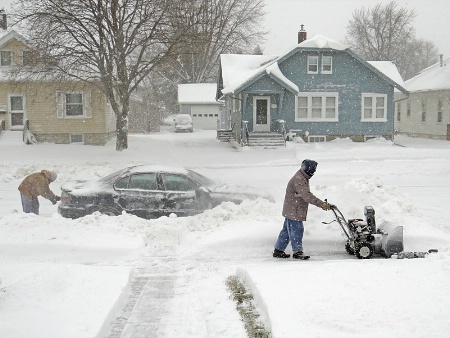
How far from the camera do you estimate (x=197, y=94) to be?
56.8 meters

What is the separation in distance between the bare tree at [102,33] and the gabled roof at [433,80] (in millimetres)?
19181

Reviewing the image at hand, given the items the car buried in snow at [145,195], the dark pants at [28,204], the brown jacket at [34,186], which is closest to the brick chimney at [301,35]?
the car buried in snow at [145,195]

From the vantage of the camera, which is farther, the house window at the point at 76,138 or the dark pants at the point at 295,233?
the house window at the point at 76,138

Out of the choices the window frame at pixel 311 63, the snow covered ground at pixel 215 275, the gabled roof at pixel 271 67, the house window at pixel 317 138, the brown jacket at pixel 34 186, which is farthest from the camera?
the house window at pixel 317 138

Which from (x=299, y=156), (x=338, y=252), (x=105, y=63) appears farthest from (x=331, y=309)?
(x=105, y=63)

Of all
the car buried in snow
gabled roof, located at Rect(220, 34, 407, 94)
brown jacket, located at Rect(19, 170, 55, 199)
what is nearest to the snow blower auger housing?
the car buried in snow

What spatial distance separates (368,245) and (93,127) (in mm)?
25633

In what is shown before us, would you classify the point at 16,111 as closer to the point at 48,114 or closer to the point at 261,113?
the point at 48,114

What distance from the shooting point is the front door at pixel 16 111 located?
32.5m

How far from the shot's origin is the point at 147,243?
32.9ft

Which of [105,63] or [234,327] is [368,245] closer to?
[234,327]

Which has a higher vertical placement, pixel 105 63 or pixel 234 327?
pixel 105 63

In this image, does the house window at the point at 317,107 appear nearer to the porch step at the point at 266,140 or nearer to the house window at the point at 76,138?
the porch step at the point at 266,140

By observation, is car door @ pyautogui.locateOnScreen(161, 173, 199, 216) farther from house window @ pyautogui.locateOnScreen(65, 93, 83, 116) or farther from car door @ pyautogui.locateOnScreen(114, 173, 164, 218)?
house window @ pyautogui.locateOnScreen(65, 93, 83, 116)
